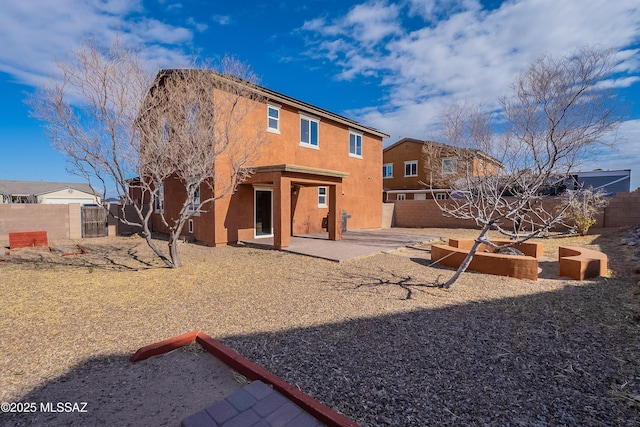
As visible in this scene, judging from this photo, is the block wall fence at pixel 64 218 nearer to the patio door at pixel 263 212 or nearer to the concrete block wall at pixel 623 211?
the concrete block wall at pixel 623 211

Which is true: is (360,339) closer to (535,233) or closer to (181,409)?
(181,409)

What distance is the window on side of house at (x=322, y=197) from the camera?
645 inches

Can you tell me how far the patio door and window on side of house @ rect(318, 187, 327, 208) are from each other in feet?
10.9

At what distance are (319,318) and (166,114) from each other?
22.9 ft

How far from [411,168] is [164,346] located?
2932 cm

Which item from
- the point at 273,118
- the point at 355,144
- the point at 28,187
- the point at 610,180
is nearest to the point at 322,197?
the point at 355,144

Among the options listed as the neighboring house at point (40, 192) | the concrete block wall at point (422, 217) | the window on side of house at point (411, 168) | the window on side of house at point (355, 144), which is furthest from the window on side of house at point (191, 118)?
the neighboring house at point (40, 192)

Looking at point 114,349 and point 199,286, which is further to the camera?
point 199,286

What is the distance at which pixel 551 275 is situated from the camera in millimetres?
7719

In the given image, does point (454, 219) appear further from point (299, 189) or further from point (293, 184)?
point (293, 184)

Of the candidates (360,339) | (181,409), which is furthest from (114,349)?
(360,339)

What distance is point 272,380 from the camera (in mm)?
3000

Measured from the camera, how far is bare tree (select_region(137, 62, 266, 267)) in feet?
26.1

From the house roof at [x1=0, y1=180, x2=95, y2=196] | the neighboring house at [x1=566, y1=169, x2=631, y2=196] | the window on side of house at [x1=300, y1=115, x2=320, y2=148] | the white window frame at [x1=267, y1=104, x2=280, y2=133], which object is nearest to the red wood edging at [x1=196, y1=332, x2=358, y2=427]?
the white window frame at [x1=267, y1=104, x2=280, y2=133]
